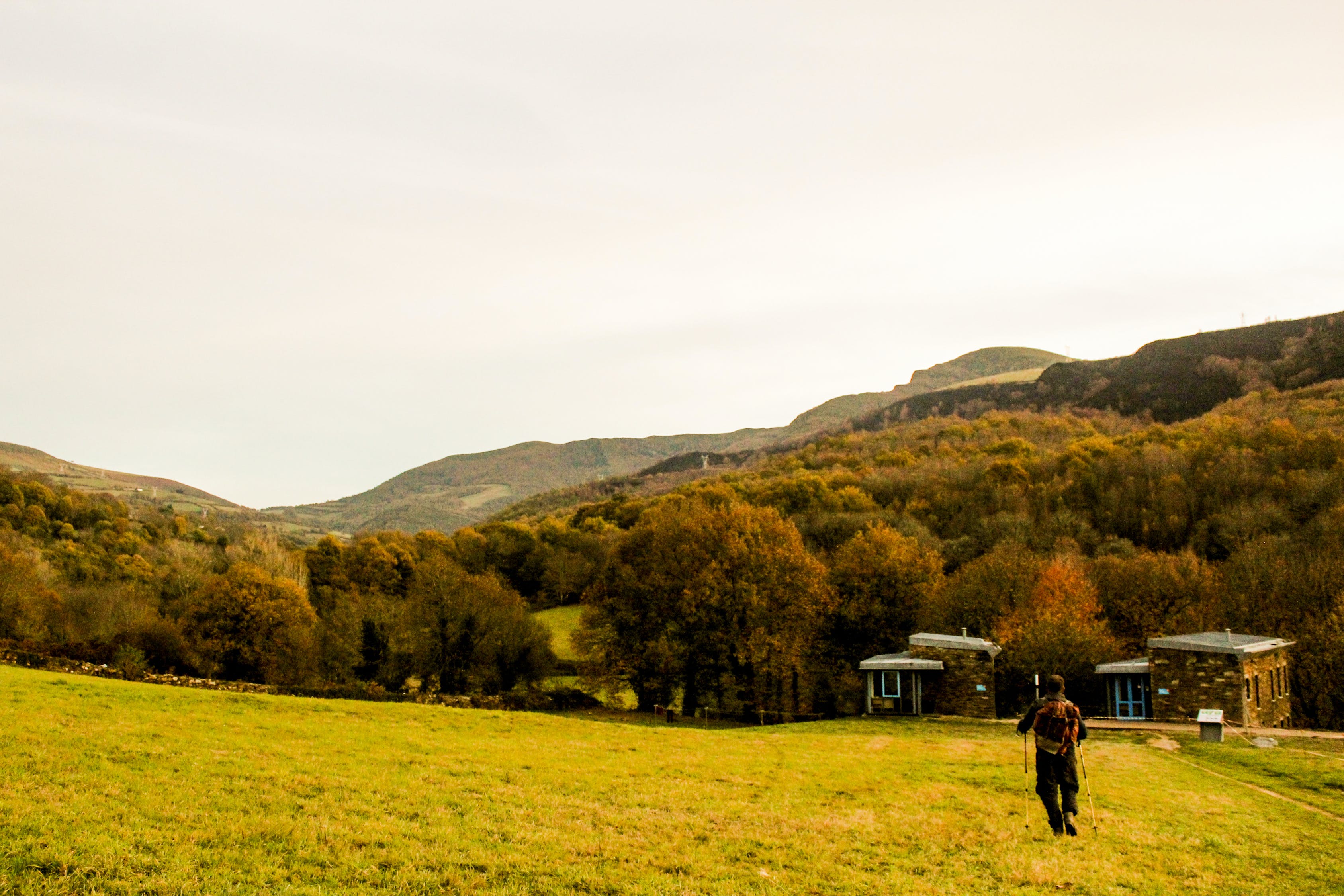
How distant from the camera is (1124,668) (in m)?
37.0

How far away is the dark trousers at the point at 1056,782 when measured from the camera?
13.4 metres

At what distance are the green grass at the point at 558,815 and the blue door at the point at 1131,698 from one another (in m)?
14.4

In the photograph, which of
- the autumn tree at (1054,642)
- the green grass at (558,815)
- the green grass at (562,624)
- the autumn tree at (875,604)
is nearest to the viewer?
the green grass at (558,815)

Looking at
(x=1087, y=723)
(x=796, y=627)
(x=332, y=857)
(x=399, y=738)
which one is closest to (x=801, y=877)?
(x=332, y=857)

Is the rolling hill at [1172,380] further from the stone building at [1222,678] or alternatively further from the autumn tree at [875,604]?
the stone building at [1222,678]

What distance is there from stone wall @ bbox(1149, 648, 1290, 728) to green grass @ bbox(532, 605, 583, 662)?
3874 cm

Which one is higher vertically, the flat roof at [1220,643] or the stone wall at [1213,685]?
the flat roof at [1220,643]

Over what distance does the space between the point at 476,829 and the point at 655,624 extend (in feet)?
132

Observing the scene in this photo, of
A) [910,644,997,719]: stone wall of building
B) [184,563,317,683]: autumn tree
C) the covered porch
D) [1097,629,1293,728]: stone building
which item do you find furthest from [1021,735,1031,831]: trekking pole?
[184,563,317,683]: autumn tree

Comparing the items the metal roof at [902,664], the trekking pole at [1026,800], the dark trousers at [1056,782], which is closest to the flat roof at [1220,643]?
the metal roof at [902,664]

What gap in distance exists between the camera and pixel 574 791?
15.6 m

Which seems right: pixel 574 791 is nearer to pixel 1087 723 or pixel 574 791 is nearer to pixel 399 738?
pixel 399 738

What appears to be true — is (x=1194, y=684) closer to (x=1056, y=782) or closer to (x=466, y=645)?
(x=1056, y=782)

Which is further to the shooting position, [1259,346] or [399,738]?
[1259,346]
